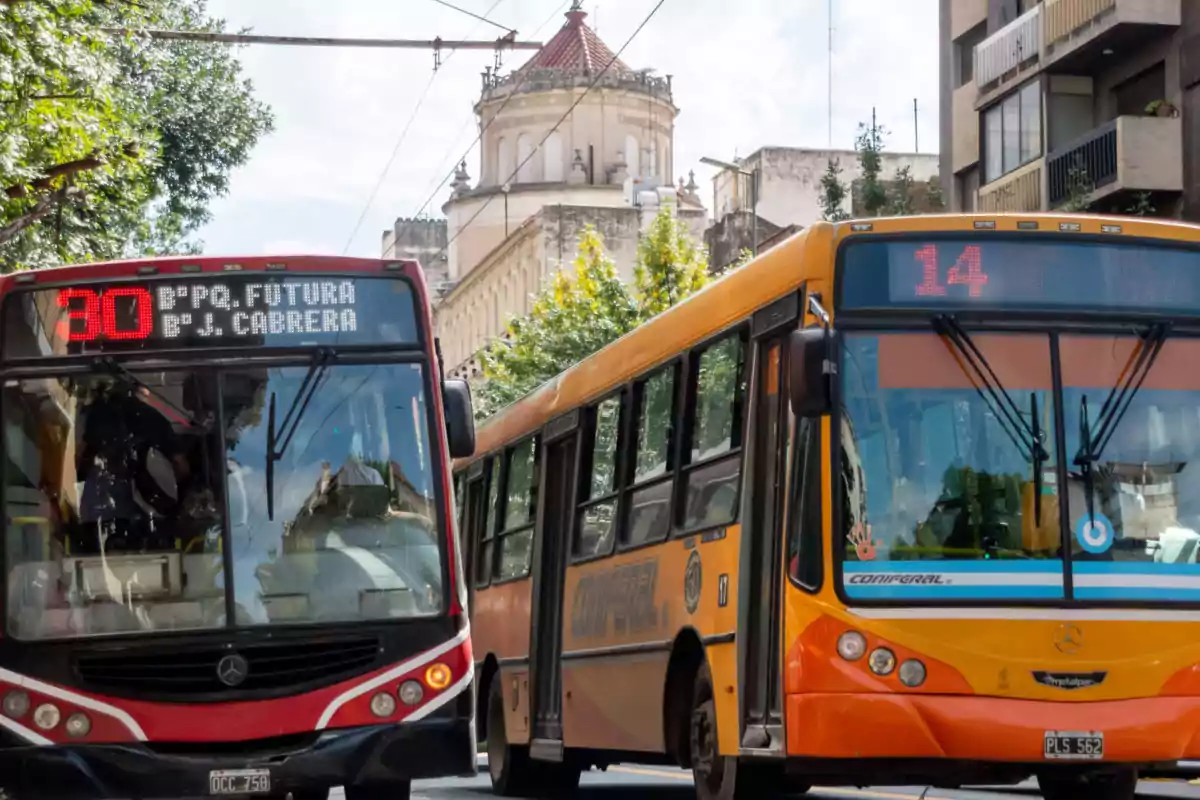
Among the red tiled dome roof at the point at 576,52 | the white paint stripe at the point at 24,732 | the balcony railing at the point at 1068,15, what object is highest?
the red tiled dome roof at the point at 576,52

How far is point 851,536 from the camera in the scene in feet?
35.9

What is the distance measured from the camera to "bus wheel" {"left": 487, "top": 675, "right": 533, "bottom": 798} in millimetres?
18578

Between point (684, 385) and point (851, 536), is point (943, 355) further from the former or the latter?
point (684, 385)

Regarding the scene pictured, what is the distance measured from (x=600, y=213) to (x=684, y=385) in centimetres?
6372

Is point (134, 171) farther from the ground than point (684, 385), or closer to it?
farther from the ground

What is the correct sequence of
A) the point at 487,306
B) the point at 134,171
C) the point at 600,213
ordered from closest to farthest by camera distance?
the point at 134,171 < the point at 600,213 < the point at 487,306

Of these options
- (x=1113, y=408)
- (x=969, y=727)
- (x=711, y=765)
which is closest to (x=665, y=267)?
(x=711, y=765)

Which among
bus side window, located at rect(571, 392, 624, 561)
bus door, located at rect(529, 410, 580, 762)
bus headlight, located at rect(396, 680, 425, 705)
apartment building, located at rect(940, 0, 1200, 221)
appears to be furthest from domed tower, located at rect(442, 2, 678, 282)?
bus headlight, located at rect(396, 680, 425, 705)

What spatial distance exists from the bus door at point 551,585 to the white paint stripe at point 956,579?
5.63 meters

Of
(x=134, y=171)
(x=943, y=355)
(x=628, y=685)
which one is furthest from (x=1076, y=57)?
(x=943, y=355)

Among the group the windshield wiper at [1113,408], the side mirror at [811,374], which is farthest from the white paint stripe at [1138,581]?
the side mirror at [811,374]

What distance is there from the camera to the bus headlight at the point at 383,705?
11805 millimetres

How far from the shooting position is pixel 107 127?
84.1 feet

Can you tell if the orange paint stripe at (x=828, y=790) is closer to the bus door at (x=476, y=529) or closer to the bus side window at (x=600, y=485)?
the bus side window at (x=600, y=485)
